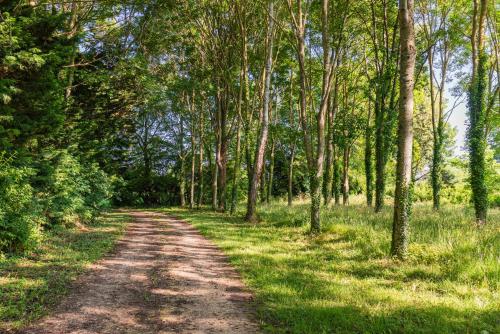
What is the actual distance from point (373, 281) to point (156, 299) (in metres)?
4.39

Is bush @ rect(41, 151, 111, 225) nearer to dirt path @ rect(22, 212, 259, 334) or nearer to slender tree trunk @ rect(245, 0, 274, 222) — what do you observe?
dirt path @ rect(22, 212, 259, 334)

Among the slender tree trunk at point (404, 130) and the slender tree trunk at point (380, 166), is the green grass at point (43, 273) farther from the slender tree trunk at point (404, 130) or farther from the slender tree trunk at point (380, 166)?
the slender tree trunk at point (380, 166)

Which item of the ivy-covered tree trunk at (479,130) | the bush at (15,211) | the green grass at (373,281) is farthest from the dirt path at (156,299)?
the ivy-covered tree trunk at (479,130)

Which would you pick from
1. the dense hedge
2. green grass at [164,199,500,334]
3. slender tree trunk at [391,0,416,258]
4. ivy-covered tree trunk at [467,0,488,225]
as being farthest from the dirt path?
ivy-covered tree trunk at [467,0,488,225]

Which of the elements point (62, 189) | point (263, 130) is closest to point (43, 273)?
point (62, 189)

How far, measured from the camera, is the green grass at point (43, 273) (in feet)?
18.9

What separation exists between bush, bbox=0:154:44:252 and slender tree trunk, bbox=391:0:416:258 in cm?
947

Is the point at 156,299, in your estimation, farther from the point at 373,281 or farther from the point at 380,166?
the point at 380,166

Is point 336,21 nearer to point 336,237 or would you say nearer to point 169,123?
point 336,237

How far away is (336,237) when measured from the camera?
12.3 m

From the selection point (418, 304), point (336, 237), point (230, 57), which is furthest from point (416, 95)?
point (418, 304)

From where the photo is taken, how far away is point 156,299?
6.61 m

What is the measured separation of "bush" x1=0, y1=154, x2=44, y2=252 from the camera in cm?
846

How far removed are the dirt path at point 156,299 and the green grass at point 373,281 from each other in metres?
0.55
